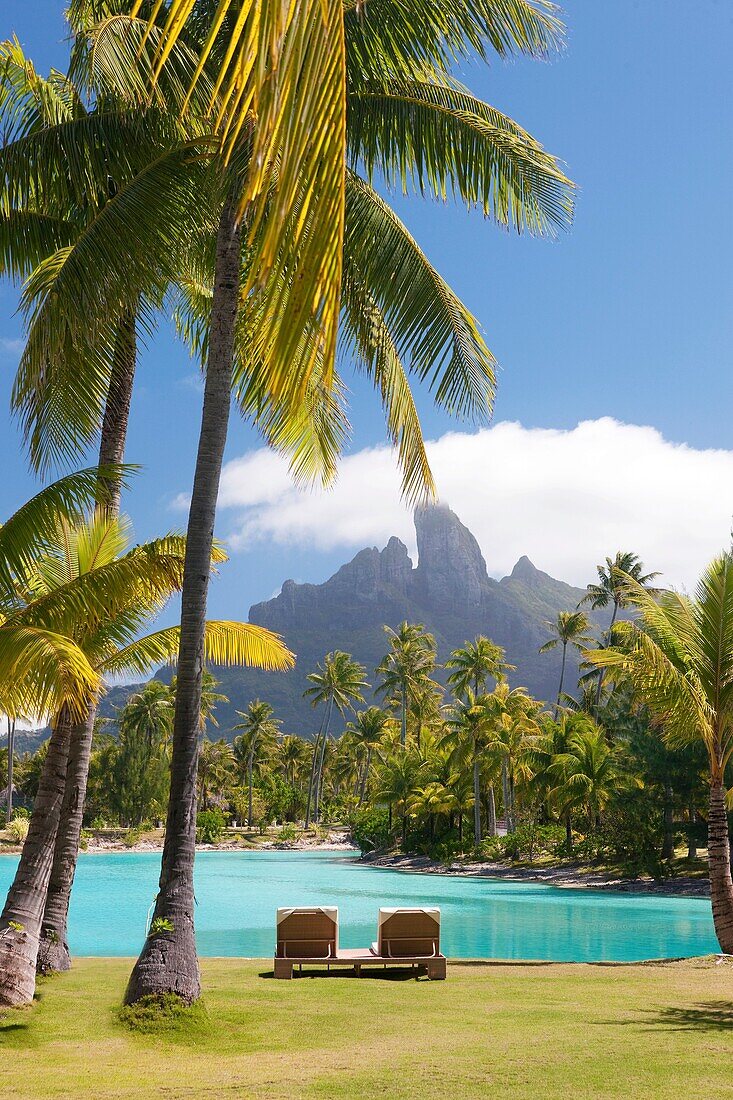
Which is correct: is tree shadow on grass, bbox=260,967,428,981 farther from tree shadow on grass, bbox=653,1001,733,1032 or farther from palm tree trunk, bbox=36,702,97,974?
tree shadow on grass, bbox=653,1001,733,1032

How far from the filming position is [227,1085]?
526 centimetres

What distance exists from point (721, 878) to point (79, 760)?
27.1 ft

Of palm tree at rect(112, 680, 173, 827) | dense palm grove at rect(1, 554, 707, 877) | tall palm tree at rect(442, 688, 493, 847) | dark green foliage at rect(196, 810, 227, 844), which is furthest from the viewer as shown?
palm tree at rect(112, 680, 173, 827)

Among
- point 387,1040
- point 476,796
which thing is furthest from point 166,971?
point 476,796

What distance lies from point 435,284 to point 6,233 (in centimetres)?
457

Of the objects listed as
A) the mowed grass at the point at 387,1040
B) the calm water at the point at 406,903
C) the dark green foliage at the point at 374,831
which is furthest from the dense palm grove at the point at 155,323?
the dark green foliage at the point at 374,831

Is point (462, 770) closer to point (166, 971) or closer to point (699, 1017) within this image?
point (699, 1017)

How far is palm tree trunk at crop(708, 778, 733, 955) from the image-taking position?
1198cm

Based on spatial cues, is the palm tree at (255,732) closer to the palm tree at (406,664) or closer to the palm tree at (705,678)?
the palm tree at (406,664)

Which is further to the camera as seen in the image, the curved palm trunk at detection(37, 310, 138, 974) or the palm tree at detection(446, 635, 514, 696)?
the palm tree at detection(446, 635, 514, 696)

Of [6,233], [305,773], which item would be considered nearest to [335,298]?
[6,233]

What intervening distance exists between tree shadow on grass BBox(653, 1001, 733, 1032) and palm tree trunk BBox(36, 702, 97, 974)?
5.67 metres

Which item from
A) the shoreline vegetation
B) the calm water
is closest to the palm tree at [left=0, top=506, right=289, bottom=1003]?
the calm water

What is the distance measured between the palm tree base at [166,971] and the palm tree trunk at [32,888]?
3.26 ft
